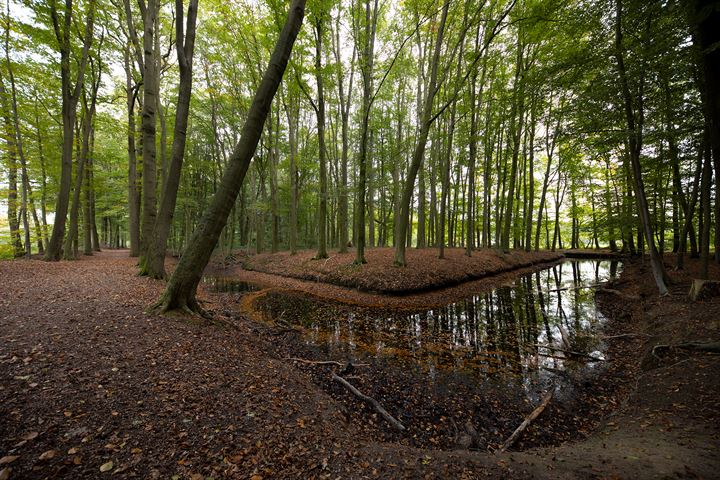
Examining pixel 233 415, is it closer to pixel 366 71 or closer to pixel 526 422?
pixel 526 422

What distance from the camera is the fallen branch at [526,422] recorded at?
335 centimetres

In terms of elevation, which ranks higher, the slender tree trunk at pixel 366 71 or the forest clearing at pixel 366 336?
the slender tree trunk at pixel 366 71

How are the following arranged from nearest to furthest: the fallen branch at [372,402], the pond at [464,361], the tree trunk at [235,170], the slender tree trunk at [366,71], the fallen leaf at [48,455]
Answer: the fallen leaf at [48,455] < the fallen branch at [372,402] < the pond at [464,361] < the tree trunk at [235,170] < the slender tree trunk at [366,71]

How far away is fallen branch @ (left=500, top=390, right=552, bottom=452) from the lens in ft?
11.0

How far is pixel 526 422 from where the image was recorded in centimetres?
368

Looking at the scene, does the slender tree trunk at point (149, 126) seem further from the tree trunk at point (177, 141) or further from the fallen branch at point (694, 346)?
the fallen branch at point (694, 346)

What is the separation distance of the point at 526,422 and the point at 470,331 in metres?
3.77

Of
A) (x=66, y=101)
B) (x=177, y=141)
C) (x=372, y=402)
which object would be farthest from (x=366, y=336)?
(x=66, y=101)

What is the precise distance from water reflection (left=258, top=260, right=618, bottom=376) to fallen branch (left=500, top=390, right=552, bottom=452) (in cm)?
98

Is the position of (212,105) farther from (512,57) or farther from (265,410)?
(265,410)

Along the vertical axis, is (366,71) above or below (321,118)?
above

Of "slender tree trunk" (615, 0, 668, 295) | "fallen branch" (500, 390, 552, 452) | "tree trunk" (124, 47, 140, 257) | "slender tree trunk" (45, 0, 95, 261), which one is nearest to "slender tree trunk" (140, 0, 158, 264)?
"slender tree trunk" (45, 0, 95, 261)

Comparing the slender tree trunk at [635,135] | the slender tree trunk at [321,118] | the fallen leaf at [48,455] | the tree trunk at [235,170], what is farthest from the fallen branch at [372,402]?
the slender tree trunk at [321,118]

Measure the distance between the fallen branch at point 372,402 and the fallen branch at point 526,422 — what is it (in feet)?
4.31
